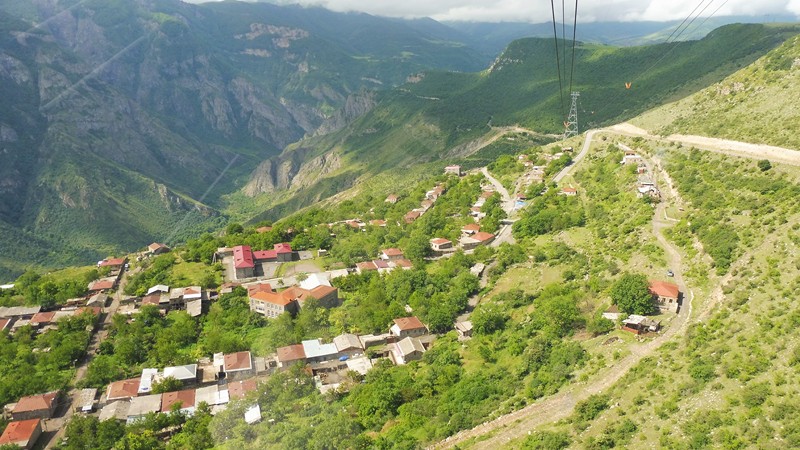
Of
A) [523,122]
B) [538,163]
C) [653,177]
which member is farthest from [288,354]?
[523,122]

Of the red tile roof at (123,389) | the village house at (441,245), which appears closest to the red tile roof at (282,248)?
the village house at (441,245)

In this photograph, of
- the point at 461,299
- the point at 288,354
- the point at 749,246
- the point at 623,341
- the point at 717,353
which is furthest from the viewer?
the point at 461,299

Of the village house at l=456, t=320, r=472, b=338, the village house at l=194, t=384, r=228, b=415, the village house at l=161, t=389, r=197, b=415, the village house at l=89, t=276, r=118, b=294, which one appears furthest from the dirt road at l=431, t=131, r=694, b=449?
the village house at l=89, t=276, r=118, b=294

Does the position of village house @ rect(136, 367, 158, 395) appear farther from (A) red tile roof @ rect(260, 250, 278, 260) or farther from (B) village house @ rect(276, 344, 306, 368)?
(A) red tile roof @ rect(260, 250, 278, 260)

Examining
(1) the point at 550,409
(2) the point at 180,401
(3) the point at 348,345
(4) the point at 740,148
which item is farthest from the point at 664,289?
(2) the point at 180,401

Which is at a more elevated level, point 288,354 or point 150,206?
point 288,354

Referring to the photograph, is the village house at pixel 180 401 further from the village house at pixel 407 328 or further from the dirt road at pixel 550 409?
the dirt road at pixel 550 409

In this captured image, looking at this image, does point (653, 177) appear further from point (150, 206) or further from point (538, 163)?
point (150, 206)
